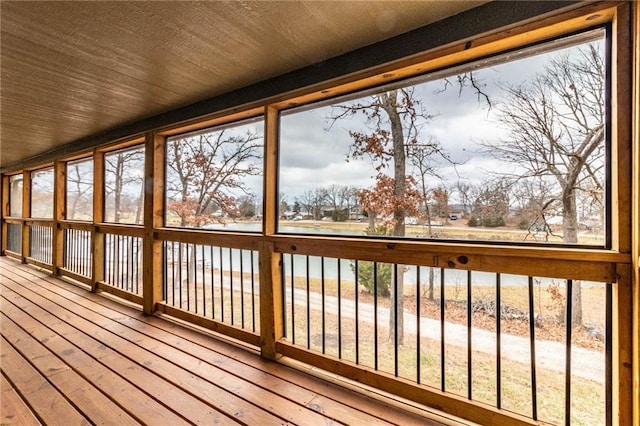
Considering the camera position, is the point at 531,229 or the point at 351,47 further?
the point at 351,47

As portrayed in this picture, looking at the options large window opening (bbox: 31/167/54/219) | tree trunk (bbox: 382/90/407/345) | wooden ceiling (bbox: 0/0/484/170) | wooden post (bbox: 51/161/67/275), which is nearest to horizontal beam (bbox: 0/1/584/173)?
wooden ceiling (bbox: 0/0/484/170)

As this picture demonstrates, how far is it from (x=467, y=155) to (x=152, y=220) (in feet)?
10.5

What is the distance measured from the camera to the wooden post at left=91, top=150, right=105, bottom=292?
4293mm

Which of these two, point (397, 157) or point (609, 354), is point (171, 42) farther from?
point (609, 354)

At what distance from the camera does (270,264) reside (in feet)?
8.09

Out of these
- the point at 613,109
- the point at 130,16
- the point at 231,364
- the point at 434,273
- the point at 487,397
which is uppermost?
the point at 130,16

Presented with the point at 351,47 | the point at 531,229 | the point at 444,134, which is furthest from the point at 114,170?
the point at 531,229

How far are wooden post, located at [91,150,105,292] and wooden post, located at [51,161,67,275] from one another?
1.34 metres

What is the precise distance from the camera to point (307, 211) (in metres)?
2.54

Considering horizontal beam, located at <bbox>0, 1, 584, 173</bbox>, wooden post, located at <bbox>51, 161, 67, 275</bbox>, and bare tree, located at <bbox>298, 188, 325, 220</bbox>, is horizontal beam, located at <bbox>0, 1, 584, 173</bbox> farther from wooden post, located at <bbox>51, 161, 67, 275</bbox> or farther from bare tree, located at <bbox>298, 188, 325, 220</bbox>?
wooden post, located at <bbox>51, 161, 67, 275</bbox>

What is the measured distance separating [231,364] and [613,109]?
2720 mm

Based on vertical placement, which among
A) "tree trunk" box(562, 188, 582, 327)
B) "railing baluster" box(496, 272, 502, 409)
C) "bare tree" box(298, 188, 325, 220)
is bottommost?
"railing baluster" box(496, 272, 502, 409)

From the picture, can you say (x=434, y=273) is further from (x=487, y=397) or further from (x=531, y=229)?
(x=487, y=397)

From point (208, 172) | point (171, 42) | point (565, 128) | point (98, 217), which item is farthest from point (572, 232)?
point (98, 217)
